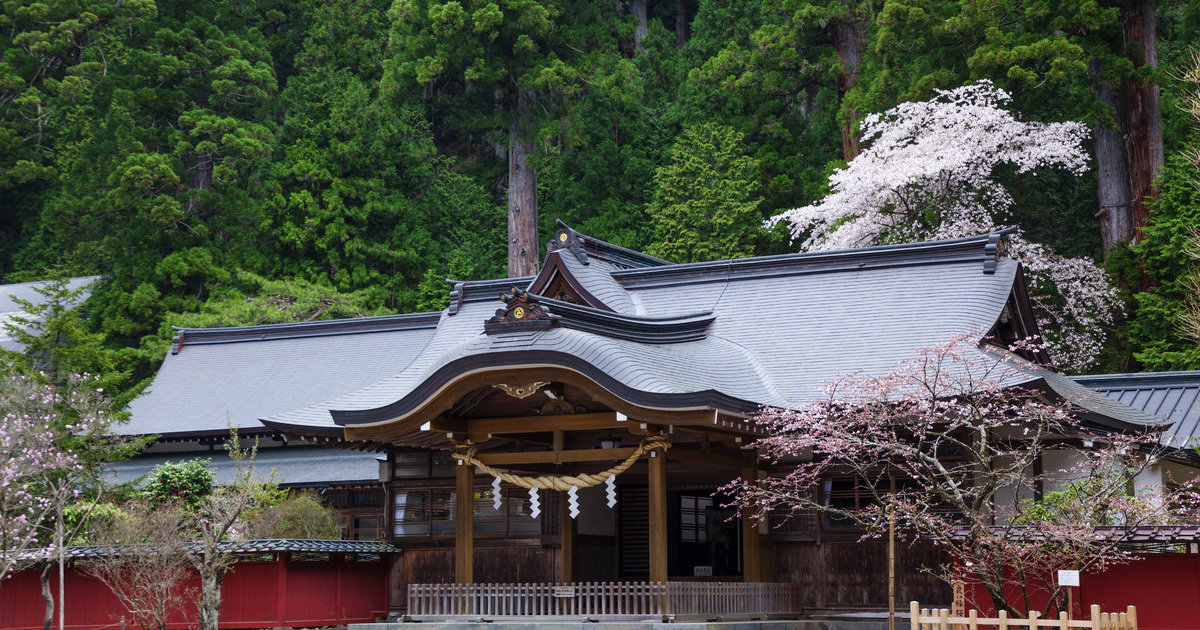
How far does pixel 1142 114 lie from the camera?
1153 inches

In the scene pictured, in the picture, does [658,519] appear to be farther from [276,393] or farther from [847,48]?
[847,48]

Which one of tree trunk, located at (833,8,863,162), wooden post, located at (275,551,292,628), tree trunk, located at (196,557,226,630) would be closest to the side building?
wooden post, located at (275,551,292,628)

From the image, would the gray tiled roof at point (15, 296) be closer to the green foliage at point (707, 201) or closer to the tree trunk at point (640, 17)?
the green foliage at point (707, 201)

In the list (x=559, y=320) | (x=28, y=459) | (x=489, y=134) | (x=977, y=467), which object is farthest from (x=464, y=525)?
(x=489, y=134)

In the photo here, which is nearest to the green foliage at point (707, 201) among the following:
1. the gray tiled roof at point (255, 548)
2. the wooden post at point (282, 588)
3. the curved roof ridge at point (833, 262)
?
the curved roof ridge at point (833, 262)

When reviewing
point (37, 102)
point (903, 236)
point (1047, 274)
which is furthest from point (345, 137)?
point (1047, 274)

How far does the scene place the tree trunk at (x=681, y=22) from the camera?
155ft

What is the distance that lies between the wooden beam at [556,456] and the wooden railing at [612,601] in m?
1.63

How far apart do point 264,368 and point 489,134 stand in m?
20.1

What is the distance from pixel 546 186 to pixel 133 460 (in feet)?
60.1

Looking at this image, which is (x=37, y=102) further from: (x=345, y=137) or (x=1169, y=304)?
(x=1169, y=304)

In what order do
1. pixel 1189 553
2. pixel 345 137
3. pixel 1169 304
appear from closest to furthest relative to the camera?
pixel 1189 553, pixel 1169 304, pixel 345 137

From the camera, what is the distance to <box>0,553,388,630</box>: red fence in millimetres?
18750

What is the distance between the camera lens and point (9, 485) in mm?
18562
